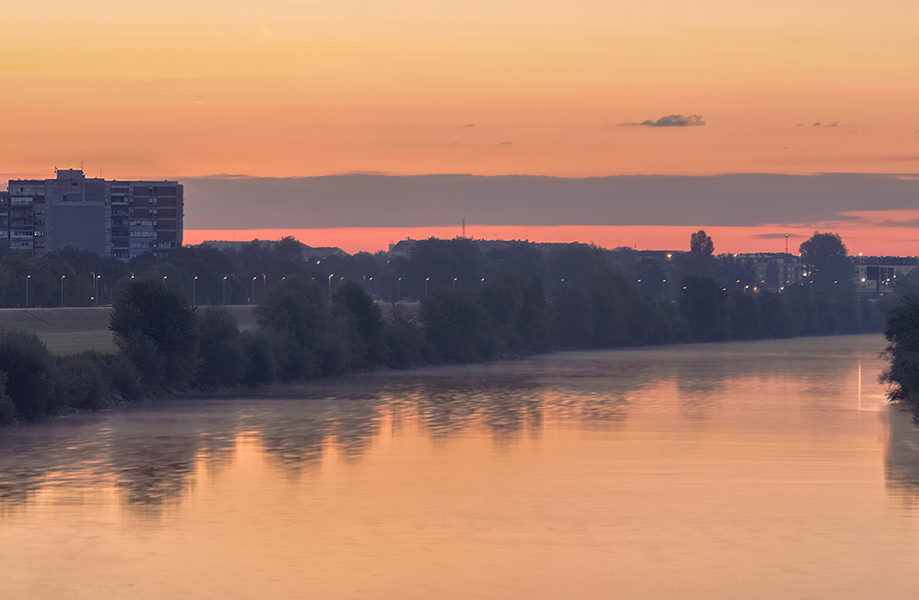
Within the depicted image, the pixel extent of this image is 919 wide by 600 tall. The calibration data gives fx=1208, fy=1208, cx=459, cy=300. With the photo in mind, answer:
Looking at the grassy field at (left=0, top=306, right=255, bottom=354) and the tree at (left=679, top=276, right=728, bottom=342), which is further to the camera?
the tree at (left=679, top=276, right=728, bottom=342)

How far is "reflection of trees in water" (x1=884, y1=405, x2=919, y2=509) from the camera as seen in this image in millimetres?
33875

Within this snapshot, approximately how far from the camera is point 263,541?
87.9 feet

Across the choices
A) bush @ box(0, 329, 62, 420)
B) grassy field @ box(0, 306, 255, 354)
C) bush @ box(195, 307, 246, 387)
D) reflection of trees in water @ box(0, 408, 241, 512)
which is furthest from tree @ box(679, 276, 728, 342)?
bush @ box(0, 329, 62, 420)

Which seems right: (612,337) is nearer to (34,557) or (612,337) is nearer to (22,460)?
(22,460)

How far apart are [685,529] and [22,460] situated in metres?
22.8

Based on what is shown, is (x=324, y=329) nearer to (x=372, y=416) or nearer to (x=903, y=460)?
(x=372, y=416)

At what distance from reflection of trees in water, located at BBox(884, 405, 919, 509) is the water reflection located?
0.22m

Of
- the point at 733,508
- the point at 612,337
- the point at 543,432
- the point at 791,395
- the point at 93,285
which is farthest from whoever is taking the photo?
the point at 93,285

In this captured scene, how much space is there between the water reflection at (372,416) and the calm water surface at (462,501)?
0.23 m

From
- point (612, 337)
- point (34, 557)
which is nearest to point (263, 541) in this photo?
point (34, 557)

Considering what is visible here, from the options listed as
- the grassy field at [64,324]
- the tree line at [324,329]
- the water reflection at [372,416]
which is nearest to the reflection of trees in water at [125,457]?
the water reflection at [372,416]

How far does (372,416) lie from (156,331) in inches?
551

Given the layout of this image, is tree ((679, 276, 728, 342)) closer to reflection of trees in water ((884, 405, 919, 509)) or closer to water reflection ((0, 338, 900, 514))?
water reflection ((0, 338, 900, 514))

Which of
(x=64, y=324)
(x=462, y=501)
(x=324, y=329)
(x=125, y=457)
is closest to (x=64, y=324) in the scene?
(x=64, y=324)
